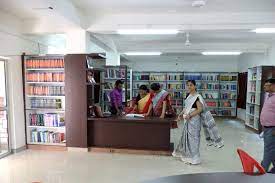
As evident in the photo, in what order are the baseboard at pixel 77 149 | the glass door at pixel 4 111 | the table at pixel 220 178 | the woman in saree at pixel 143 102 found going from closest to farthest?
the table at pixel 220 178 < the glass door at pixel 4 111 < the baseboard at pixel 77 149 < the woman in saree at pixel 143 102

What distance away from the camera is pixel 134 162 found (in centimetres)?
455

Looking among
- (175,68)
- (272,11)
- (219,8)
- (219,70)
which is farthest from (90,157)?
(219,70)

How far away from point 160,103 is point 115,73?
235cm

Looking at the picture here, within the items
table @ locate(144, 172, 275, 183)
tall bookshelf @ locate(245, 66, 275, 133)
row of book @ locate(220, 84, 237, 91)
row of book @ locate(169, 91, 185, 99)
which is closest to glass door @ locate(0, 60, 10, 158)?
table @ locate(144, 172, 275, 183)

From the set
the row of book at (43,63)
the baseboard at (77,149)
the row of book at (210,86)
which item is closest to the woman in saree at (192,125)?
the baseboard at (77,149)

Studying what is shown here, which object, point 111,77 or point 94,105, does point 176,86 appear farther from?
point 94,105

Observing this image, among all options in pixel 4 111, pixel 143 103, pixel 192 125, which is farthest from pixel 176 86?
pixel 4 111

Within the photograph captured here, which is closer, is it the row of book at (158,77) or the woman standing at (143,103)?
the woman standing at (143,103)

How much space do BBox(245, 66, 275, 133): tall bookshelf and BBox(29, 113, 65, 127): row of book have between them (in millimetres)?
5878

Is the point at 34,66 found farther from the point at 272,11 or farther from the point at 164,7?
the point at 272,11

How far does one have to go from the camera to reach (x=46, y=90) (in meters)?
5.26

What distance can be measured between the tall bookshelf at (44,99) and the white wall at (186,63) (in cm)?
567

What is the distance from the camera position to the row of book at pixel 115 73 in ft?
22.8

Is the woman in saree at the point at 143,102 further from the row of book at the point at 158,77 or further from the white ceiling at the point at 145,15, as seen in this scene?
the row of book at the point at 158,77
